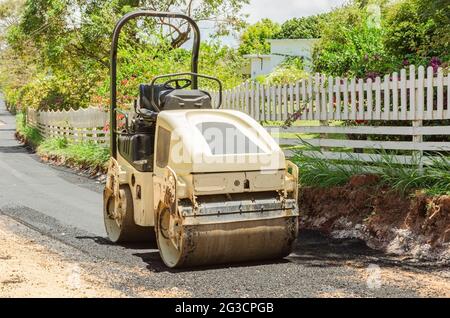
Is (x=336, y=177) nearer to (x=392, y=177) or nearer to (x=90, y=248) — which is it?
(x=392, y=177)

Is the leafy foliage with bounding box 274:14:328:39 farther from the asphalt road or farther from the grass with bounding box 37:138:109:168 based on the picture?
the asphalt road

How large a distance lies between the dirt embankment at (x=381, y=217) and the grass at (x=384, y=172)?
0.14 m

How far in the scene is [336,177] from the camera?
10.3m

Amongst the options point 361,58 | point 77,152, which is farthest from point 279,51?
point 361,58

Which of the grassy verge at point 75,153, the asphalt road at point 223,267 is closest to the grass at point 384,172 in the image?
the asphalt road at point 223,267

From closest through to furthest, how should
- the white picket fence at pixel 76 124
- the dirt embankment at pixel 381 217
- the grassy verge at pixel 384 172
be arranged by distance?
the dirt embankment at pixel 381 217 < the grassy verge at pixel 384 172 < the white picket fence at pixel 76 124

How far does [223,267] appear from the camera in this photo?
7.40m

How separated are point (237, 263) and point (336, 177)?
3233 millimetres

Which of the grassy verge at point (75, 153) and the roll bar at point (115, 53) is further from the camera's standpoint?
the grassy verge at point (75, 153)

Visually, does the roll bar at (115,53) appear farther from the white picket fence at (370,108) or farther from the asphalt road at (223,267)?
the white picket fence at (370,108)

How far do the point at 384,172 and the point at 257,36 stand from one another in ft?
268

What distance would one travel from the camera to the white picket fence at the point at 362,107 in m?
9.40

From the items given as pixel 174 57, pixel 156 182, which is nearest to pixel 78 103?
pixel 174 57

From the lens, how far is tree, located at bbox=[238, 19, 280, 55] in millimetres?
86750
